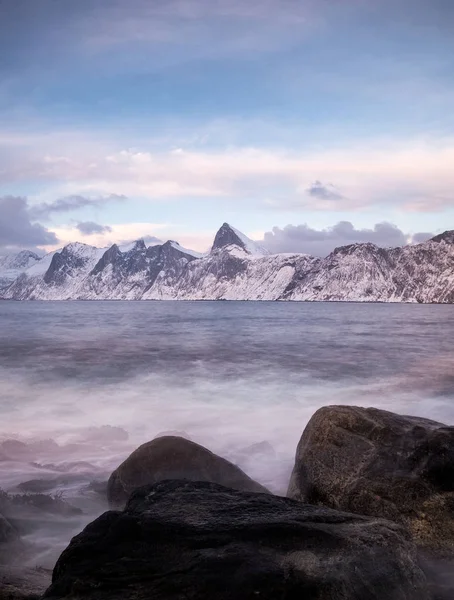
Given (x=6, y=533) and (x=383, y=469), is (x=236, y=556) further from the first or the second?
(x=6, y=533)

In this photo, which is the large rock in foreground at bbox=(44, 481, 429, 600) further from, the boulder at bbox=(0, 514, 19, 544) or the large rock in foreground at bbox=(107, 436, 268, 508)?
the large rock in foreground at bbox=(107, 436, 268, 508)

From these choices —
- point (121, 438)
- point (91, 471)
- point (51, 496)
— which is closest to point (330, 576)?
point (51, 496)

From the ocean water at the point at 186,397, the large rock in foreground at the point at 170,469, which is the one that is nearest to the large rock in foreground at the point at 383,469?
the large rock in foreground at the point at 170,469

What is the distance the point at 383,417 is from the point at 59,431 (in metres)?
9.79

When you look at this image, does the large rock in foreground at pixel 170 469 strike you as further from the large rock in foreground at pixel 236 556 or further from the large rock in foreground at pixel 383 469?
the large rock in foreground at pixel 236 556

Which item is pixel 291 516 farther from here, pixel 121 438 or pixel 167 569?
pixel 121 438

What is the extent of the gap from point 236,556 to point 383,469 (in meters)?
3.19

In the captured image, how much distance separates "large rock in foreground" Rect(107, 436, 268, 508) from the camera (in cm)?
816

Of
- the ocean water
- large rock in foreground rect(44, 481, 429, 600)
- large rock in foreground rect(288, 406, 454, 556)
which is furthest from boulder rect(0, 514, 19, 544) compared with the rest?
large rock in foreground rect(288, 406, 454, 556)

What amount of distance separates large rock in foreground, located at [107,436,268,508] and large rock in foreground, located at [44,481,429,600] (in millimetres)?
3504

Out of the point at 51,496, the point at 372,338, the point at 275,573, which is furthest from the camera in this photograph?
the point at 372,338

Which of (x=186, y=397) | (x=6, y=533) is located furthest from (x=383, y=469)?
(x=186, y=397)

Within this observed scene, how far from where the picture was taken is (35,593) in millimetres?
4523

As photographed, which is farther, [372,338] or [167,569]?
[372,338]
